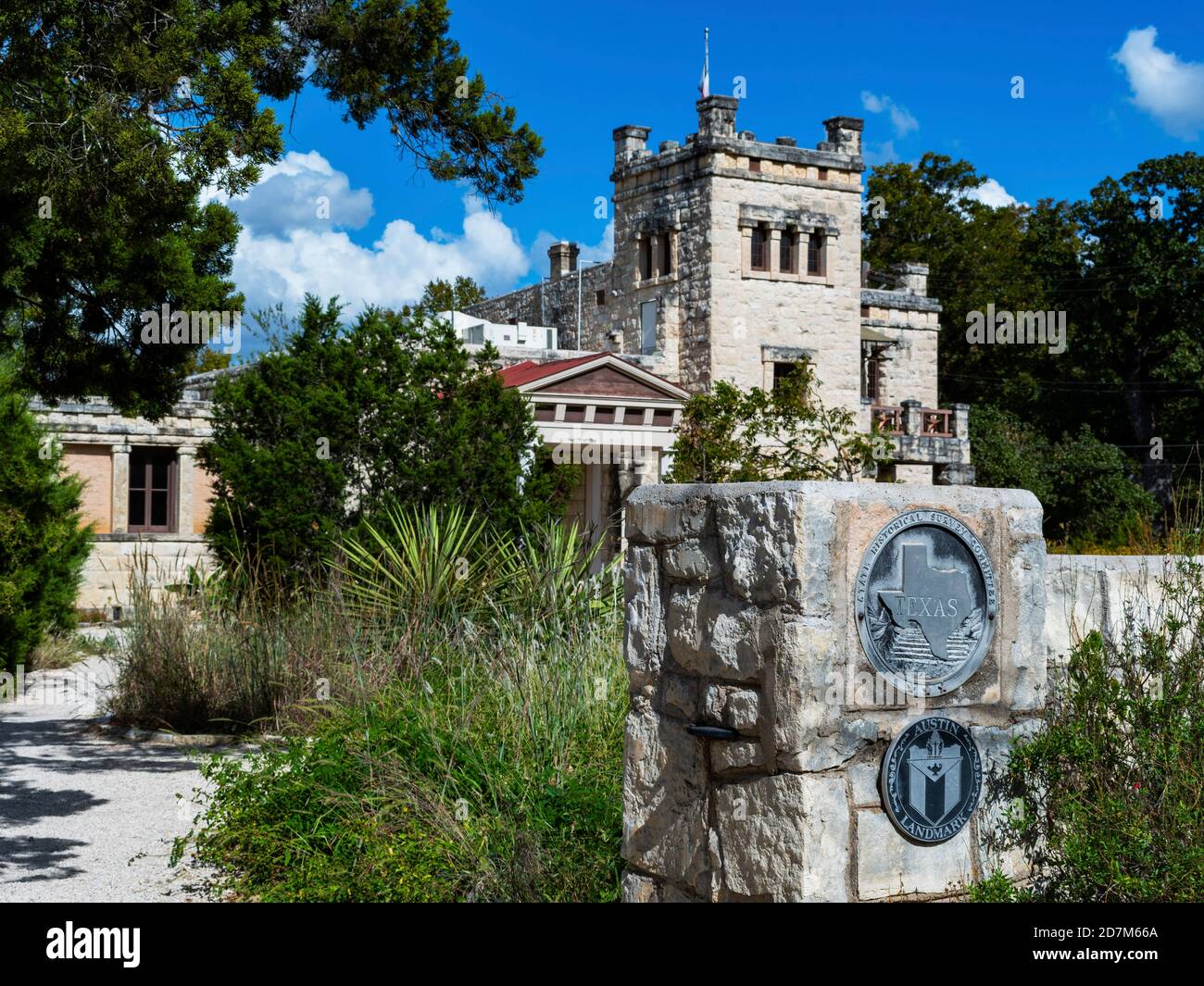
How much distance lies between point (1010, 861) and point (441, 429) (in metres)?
9.91

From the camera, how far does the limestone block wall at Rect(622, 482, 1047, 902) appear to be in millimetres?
4055

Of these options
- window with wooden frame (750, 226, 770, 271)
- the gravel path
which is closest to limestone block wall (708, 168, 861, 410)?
window with wooden frame (750, 226, 770, 271)

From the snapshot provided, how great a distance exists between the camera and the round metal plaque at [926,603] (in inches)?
164

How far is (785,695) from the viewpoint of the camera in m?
4.07

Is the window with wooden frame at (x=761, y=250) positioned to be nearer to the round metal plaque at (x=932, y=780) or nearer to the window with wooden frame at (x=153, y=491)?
the window with wooden frame at (x=153, y=491)

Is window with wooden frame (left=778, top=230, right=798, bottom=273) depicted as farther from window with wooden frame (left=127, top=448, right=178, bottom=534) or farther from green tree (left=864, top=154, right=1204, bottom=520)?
window with wooden frame (left=127, top=448, right=178, bottom=534)

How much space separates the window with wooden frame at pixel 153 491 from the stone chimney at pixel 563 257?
14821mm

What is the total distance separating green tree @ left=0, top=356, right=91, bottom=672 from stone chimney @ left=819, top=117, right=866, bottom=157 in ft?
67.5

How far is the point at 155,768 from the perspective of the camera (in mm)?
8961

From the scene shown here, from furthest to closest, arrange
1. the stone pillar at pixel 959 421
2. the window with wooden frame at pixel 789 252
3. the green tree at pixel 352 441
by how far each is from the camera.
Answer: the stone pillar at pixel 959 421 → the window with wooden frame at pixel 789 252 → the green tree at pixel 352 441

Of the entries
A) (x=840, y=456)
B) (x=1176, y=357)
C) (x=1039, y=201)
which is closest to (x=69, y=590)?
(x=840, y=456)

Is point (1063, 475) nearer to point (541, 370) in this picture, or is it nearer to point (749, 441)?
point (541, 370)

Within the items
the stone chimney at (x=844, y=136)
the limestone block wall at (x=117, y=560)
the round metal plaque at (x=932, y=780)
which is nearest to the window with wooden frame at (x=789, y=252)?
the stone chimney at (x=844, y=136)

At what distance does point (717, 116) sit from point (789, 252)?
3.52 metres
